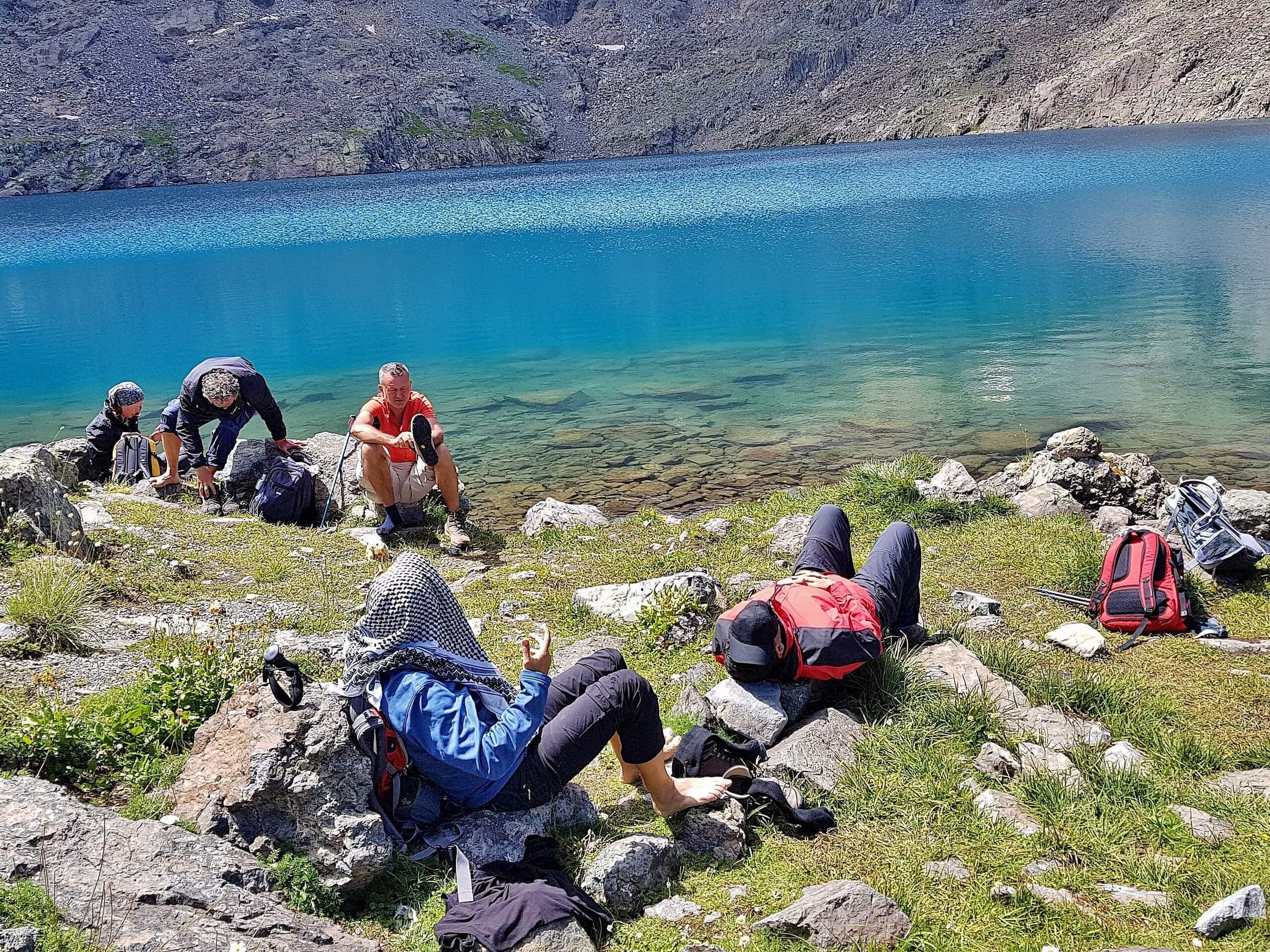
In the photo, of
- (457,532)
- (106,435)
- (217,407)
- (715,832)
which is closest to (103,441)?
(106,435)

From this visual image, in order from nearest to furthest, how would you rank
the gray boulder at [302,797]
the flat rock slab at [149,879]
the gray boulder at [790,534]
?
the flat rock slab at [149,879]
the gray boulder at [302,797]
the gray boulder at [790,534]

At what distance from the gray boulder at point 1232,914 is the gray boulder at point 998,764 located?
1506 mm

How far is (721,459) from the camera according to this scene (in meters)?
16.7

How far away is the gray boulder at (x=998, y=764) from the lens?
5754mm

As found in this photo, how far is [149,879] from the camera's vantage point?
423cm

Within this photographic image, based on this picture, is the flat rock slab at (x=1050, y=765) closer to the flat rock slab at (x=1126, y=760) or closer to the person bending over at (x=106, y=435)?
the flat rock slab at (x=1126, y=760)

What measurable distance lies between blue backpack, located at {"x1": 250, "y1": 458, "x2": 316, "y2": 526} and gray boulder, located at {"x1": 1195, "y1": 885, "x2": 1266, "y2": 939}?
1097cm

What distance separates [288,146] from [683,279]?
609ft

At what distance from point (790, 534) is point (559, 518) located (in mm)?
3252

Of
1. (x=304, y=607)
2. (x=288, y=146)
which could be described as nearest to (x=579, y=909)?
(x=304, y=607)

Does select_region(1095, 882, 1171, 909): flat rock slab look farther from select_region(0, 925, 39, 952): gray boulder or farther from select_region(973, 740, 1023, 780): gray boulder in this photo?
select_region(0, 925, 39, 952): gray boulder

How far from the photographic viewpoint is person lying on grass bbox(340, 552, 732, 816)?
4.88m

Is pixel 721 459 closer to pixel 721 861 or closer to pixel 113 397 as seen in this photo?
pixel 113 397

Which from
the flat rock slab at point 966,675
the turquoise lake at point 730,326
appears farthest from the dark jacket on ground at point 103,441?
the flat rock slab at point 966,675
